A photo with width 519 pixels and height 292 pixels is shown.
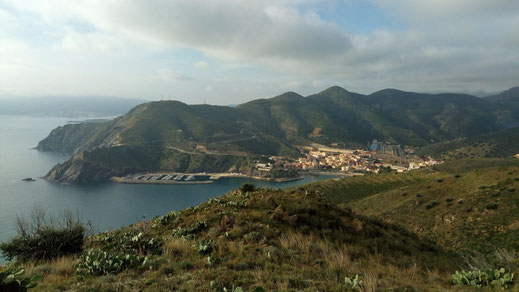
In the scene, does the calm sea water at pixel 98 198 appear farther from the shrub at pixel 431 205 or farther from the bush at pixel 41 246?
the shrub at pixel 431 205

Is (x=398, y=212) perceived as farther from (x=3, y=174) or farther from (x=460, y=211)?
(x=3, y=174)

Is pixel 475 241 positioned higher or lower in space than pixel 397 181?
higher

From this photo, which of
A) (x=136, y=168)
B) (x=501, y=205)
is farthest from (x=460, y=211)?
(x=136, y=168)

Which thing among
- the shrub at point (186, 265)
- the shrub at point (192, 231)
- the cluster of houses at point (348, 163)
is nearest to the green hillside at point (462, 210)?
the shrub at point (192, 231)

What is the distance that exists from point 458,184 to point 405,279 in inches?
1291

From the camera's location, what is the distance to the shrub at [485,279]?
17.2ft

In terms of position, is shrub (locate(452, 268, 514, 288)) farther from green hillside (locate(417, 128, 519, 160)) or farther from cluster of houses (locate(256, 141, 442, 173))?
green hillside (locate(417, 128, 519, 160))

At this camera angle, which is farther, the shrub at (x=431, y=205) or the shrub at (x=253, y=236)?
the shrub at (x=431, y=205)

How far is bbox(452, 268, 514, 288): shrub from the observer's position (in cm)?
524

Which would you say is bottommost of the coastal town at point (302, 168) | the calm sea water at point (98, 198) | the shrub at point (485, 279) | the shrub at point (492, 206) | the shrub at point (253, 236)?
the calm sea water at point (98, 198)

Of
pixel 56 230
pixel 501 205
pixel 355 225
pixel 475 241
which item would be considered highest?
pixel 56 230

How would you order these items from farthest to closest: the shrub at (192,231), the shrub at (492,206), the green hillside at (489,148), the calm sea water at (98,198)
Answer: the green hillside at (489,148), the calm sea water at (98,198), the shrub at (492,206), the shrub at (192,231)

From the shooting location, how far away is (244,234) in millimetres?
9523

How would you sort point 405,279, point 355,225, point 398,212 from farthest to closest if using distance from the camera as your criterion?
1. point 398,212
2. point 355,225
3. point 405,279
